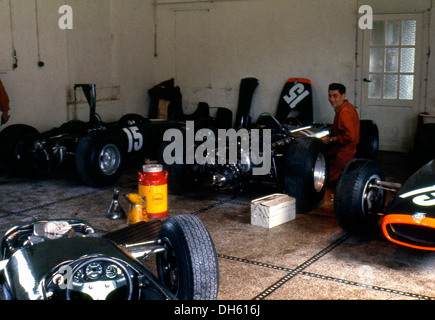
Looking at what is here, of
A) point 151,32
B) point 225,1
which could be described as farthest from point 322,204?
point 151,32

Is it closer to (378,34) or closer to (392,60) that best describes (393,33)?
(378,34)

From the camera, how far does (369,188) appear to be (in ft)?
15.1

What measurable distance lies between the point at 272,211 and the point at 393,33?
5.71 meters

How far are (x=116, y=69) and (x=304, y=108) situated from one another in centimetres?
386

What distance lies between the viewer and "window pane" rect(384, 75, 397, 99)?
9.39 meters

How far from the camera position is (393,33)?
30.5 feet

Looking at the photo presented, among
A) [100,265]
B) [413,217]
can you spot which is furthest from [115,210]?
[100,265]

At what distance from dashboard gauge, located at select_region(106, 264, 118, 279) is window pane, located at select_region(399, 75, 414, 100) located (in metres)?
8.09

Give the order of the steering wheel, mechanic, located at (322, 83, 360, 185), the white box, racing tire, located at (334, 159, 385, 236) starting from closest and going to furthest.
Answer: the steering wheel
racing tire, located at (334, 159, 385, 236)
the white box
mechanic, located at (322, 83, 360, 185)

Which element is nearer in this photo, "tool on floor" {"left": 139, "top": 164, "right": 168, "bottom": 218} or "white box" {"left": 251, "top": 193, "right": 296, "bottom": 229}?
"white box" {"left": 251, "top": 193, "right": 296, "bottom": 229}

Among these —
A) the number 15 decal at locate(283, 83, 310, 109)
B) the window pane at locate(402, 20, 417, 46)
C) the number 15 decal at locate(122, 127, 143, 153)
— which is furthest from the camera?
the number 15 decal at locate(283, 83, 310, 109)

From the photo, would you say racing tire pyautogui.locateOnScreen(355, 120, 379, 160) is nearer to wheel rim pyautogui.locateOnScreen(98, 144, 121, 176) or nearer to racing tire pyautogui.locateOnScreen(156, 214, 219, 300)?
wheel rim pyautogui.locateOnScreen(98, 144, 121, 176)

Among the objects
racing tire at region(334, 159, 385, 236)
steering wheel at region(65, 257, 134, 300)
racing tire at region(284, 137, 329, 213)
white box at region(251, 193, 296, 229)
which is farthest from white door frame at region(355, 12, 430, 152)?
steering wheel at region(65, 257, 134, 300)
